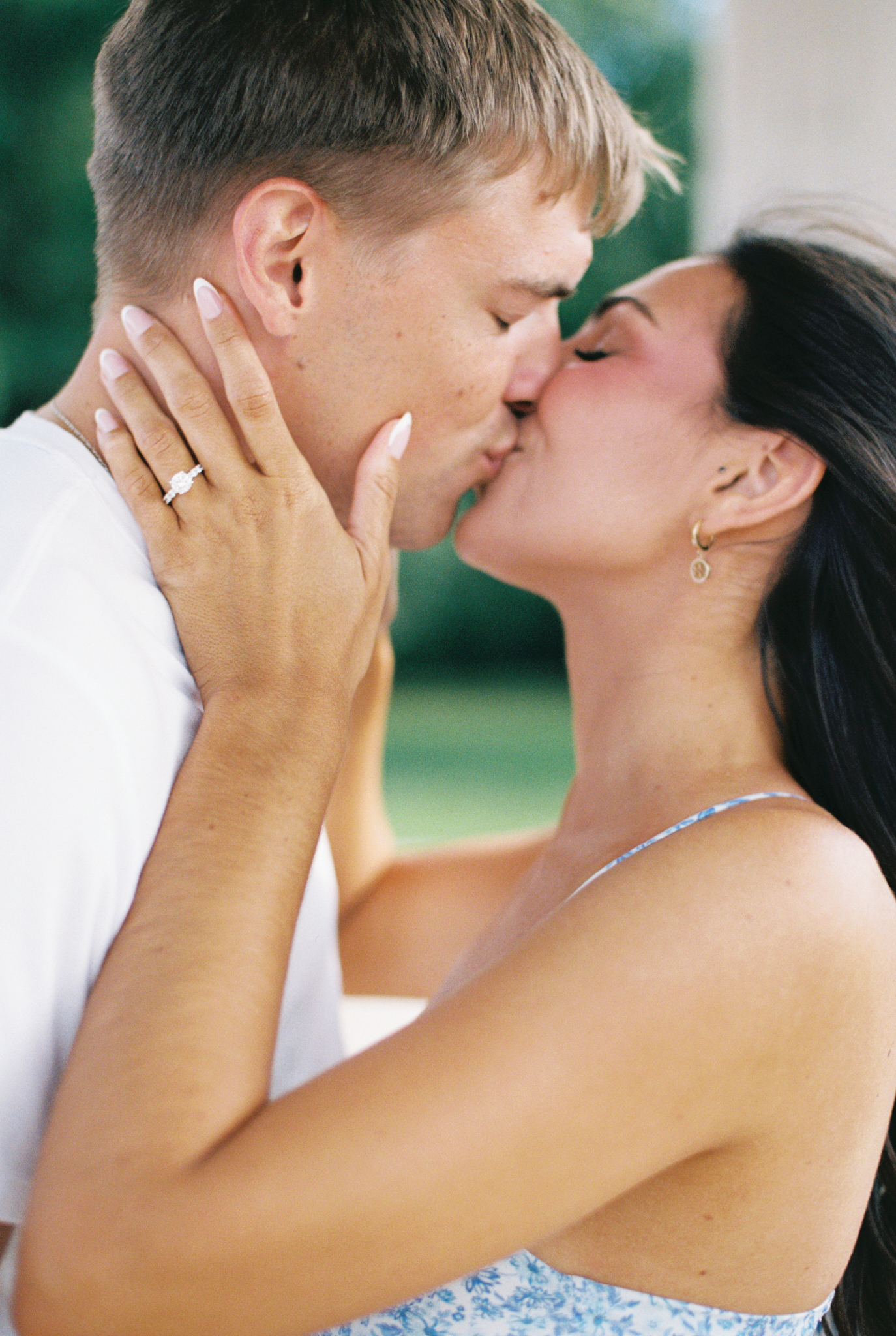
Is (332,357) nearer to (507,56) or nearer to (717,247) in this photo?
(507,56)

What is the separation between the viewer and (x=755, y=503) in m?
1.30

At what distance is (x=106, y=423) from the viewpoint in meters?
1.19

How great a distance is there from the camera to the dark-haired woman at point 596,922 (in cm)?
83

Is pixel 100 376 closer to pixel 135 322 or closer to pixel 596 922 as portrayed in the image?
pixel 135 322

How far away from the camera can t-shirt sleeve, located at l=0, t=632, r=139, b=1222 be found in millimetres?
912

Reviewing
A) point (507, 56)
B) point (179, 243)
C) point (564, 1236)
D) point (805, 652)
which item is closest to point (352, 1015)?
point (564, 1236)

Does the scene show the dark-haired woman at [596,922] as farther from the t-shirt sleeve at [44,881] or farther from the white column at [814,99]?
the white column at [814,99]

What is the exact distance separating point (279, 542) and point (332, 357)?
29 cm

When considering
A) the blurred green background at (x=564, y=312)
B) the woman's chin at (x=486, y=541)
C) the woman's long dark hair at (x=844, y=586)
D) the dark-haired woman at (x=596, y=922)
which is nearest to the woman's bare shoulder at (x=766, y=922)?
the dark-haired woman at (x=596, y=922)

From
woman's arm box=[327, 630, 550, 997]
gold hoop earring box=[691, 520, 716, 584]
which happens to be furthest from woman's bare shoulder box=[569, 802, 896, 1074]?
woman's arm box=[327, 630, 550, 997]

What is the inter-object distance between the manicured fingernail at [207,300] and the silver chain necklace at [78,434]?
0.19m

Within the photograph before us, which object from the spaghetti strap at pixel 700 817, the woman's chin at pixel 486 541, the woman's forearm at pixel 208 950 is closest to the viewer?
the woman's forearm at pixel 208 950

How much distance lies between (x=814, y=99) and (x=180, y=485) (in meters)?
3.68

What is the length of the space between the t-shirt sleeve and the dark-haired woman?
0.17ft
